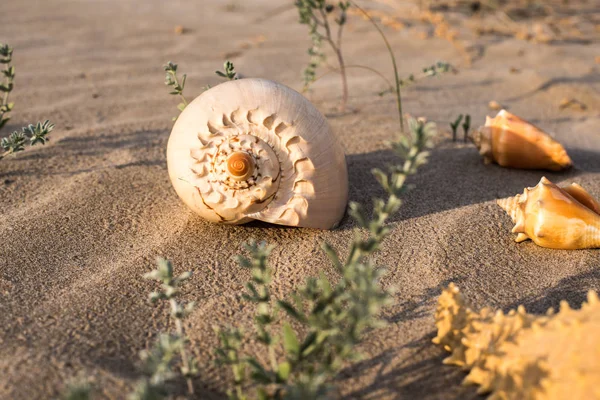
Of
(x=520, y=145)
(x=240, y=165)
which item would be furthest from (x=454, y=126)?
(x=240, y=165)

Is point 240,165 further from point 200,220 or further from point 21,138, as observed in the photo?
point 21,138

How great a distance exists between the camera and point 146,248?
7.38 feet

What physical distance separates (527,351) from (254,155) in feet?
3.78

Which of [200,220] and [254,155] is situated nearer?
[254,155]

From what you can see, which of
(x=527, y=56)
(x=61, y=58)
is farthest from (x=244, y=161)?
(x=527, y=56)

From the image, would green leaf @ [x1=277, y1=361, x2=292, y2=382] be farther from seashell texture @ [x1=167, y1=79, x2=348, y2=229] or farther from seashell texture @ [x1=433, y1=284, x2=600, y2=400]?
seashell texture @ [x1=167, y1=79, x2=348, y2=229]

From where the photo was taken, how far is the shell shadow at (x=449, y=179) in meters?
2.62

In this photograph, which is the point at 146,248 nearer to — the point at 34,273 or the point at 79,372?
the point at 34,273

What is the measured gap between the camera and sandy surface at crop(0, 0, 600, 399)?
1.73m

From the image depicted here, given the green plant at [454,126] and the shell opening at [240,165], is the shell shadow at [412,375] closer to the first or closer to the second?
the shell opening at [240,165]

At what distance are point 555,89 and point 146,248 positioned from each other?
313cm

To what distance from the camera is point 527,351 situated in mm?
1438

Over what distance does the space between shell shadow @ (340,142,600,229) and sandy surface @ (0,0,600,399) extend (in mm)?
12

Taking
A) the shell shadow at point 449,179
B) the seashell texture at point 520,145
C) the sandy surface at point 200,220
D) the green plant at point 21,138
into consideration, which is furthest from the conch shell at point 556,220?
the green plant at point 21,138
